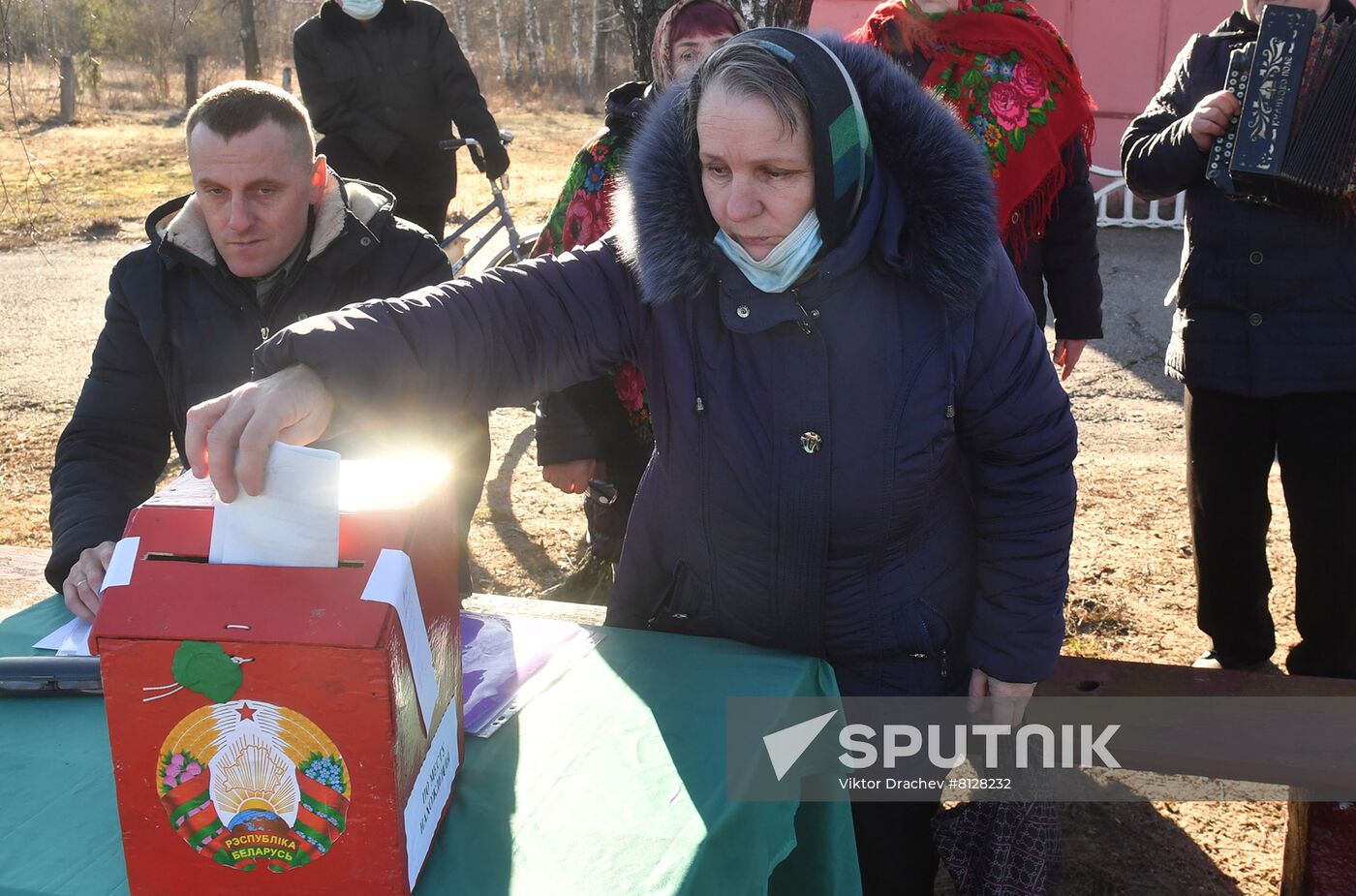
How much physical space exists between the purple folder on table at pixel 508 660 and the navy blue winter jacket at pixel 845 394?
212 millimetres

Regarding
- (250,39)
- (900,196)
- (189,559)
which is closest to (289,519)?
(189,559)

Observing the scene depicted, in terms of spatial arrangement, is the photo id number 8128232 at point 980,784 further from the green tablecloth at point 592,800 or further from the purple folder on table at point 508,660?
the purple folder on table at point 508,660

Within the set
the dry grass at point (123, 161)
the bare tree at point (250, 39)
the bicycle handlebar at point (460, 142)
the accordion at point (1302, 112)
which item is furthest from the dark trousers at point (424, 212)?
the bare tree at point (250, 39)

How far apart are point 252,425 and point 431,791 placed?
1.51 feet

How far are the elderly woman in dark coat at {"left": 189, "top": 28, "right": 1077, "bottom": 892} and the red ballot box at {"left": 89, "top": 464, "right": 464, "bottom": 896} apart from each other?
0.44 meters

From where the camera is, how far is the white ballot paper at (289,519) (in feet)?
3.99

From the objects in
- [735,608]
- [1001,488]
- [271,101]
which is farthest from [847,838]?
[271,101]

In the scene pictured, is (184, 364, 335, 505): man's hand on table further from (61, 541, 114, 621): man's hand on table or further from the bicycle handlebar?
the bicycle handlebar

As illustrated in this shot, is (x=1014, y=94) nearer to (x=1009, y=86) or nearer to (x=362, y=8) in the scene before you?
(x=1009, y=86)

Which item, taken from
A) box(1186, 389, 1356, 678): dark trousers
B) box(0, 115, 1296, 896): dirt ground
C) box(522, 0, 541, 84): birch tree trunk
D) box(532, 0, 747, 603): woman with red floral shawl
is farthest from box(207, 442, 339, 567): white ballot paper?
box(522, 0, 541, 84): birch tree trunk

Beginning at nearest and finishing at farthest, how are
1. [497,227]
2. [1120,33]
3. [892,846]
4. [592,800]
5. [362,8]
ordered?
[592,800] < [892,846] < [362,8] < [497,227] < [1120,33]

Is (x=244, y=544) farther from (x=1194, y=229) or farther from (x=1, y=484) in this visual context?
(x=1, y=484)

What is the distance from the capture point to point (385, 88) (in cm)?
556

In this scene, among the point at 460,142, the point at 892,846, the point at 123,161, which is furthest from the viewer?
the point at 123,161
